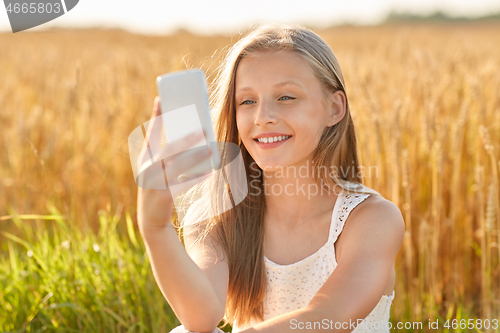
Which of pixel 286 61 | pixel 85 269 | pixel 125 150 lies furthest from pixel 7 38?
pixel 286 61

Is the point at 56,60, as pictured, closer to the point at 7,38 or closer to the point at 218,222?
the point at 218,222

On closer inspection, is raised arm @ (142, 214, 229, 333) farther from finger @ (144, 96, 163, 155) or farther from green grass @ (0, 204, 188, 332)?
green grass @ (0, 204, 188, 332)

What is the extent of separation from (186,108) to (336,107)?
25.4 inches

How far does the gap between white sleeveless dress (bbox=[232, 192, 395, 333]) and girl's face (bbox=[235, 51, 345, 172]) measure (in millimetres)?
196

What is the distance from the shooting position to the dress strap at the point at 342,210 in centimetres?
125

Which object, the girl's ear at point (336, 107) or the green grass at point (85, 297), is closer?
the girl's ear at point (336, 107)

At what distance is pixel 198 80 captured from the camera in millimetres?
854

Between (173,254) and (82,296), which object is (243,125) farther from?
(82,296)

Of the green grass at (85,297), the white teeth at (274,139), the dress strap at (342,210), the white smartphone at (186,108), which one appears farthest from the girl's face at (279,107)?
the green grass at (85,297)

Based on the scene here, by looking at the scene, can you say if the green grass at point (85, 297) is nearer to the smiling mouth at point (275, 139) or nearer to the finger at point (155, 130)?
the smiling mouth at point (275, 139)

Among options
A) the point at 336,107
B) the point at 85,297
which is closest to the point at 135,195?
the point at 85,297

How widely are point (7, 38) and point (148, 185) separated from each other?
10.2 meters

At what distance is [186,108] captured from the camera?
2.78 feet

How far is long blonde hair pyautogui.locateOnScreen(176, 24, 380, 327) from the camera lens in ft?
4.23
